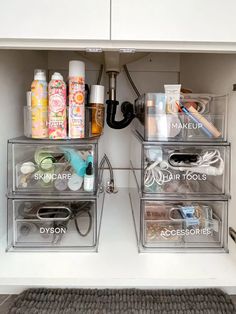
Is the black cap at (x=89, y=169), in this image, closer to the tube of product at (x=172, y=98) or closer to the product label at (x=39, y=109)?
the product label at (x=39, y=109)

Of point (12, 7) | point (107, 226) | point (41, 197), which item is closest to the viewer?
point (12, 7)

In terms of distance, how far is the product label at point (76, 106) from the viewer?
2.56 ft

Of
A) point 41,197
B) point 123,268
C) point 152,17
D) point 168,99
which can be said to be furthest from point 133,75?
point 123,268

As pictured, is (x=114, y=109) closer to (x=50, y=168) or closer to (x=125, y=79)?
(x=125, y=79)

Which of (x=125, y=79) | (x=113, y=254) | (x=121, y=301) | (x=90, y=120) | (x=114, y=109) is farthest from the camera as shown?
(x=125, y=79)

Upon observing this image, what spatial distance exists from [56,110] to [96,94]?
220mm

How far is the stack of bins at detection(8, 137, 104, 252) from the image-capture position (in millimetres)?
772

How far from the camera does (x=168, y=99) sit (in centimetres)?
79

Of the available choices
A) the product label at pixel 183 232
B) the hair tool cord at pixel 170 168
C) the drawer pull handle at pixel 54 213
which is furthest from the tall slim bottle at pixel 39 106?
the product label at pixel 183 232

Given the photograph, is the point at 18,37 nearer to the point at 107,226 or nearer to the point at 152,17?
the point at 152,17

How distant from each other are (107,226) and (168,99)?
18.4 inches

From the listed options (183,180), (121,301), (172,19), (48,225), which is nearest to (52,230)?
(48,225)

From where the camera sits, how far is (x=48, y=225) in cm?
80

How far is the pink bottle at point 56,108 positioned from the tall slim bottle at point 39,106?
0.02m
